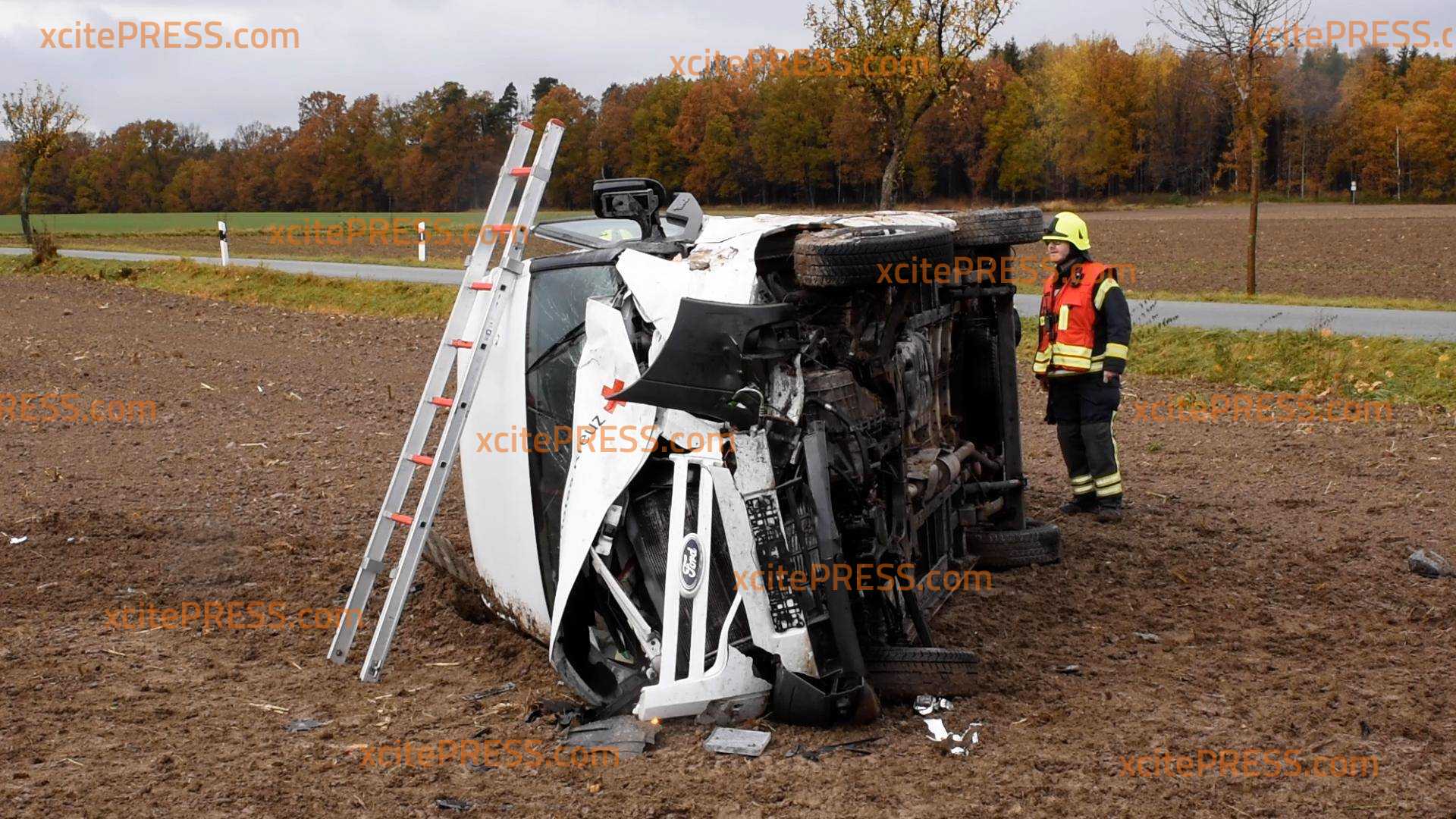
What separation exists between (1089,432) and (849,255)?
11.0 ft

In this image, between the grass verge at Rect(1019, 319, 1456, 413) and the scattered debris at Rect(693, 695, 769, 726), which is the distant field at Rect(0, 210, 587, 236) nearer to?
the grass verge at Rect(1019, 319, 1456, 413)

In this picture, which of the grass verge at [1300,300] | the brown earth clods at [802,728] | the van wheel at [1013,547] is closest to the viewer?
the brown earth clods at [802,728]

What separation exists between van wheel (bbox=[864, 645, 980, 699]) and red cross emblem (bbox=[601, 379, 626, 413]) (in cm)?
122

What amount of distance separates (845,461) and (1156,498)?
12.7 ft

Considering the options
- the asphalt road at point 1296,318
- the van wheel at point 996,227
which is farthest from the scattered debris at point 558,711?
the asphalt road at point 1296,318

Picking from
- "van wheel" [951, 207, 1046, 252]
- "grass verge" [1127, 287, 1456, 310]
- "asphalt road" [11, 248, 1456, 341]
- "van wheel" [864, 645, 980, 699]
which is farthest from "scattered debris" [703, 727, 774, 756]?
"grass verge" [1127, 287, 1456, 310]

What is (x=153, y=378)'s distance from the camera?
1216 centimetres

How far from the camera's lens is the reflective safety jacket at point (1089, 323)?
22.5ft

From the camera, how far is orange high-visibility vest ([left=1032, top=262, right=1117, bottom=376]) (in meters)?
6.90

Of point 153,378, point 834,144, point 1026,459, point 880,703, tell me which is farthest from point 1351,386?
point 834,144

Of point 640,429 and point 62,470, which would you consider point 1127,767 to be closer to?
point 640,429

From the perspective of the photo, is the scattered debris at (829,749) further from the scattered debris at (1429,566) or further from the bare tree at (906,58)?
the bare tree at (906,58)

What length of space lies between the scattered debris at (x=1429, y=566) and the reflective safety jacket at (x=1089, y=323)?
173 cm

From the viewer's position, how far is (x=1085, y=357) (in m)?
6.91
